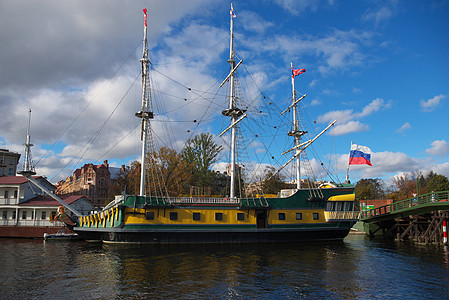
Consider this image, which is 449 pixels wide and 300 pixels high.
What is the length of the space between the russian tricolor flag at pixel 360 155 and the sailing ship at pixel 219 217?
247cm

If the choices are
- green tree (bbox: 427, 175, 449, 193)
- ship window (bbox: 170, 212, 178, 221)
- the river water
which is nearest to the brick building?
the river water

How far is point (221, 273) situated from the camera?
16484 mm

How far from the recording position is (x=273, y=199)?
28.3 meters

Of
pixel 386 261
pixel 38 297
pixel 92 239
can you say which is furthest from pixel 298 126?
pixel 38 297

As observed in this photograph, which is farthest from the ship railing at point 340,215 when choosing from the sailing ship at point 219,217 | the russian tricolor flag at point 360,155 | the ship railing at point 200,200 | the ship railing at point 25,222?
the ship railing at point 25,222

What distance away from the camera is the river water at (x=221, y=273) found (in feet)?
43.2

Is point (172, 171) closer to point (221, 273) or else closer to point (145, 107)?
point (145, 107)

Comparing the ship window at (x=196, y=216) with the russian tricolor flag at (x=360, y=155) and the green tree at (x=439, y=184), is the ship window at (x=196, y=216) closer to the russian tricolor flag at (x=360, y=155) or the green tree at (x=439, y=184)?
the russian tricolor flag at (x=360, y=155)

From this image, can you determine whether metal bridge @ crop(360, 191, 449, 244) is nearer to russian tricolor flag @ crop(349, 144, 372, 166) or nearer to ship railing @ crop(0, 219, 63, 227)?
russian tricolor flag @ crop(349, 144, 372, 166)

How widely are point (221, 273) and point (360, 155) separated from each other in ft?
65.3

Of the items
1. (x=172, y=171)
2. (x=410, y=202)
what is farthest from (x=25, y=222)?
(x=410, y=202)

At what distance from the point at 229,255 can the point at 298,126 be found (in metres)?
18.9

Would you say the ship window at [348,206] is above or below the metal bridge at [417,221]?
above

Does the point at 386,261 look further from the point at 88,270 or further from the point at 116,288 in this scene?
the point at 88,270
